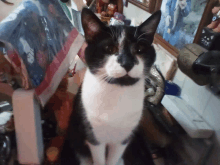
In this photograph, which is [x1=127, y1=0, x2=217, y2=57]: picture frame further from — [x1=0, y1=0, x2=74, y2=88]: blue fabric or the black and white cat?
[x1=0, y1=0, x2=74, y2=88]: blue fabric

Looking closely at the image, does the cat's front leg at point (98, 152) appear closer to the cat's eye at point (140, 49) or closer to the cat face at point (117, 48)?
the cat face at point (117, 48)

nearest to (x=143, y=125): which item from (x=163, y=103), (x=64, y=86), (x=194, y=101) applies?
(x=163, y=103)

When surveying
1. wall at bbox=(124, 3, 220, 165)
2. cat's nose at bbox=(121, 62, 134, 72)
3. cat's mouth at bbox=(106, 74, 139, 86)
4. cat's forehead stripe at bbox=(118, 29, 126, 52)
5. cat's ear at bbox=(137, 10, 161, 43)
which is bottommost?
wall at bbox=(124, 3, 220, 165)

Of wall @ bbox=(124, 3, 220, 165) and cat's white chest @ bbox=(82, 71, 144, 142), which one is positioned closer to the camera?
cat's white chest @ bbox=(82, 71, 144, 142)

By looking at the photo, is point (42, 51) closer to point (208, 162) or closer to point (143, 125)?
point (143, 125)

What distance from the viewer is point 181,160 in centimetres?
77

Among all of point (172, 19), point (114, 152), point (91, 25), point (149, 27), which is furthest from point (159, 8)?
point (114, 152)

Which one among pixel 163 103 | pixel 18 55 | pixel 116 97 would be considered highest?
pixel 18 55

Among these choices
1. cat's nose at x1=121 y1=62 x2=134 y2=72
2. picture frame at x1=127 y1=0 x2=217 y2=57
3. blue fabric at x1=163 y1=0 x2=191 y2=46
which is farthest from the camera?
blue fabric at x1=163 y1=0 x2=191 y2=46

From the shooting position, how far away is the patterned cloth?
21.9 inches

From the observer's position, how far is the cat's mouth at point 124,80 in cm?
56

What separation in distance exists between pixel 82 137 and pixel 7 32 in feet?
1.68

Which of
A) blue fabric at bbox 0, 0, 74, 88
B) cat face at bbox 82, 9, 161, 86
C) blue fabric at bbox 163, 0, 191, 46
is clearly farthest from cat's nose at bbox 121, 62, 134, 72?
blue fabric at bbox 163, 0, 191, 46

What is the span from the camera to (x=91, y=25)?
573 mm
